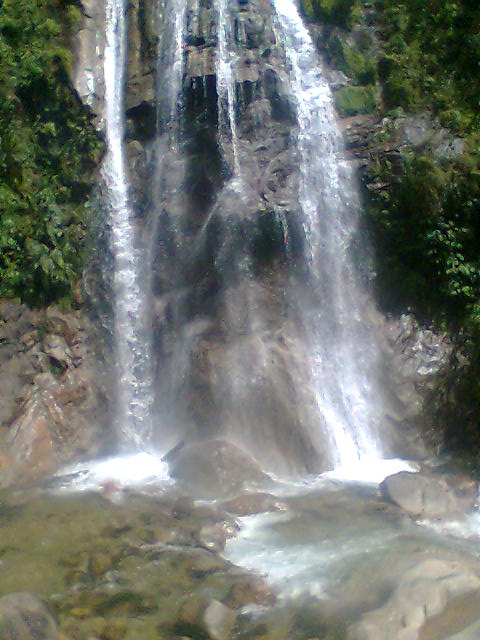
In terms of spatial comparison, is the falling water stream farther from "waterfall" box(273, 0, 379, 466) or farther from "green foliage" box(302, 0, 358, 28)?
"green foliage" box(302, 0, 358, 28)

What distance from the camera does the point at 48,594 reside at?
22.2ft

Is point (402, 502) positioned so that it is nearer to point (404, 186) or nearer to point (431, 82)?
point (404, 186)

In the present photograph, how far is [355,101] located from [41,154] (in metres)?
5.73

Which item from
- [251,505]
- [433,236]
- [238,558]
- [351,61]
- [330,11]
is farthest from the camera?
[330,11]

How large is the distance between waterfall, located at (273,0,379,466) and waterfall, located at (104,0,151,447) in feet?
→ 9.25

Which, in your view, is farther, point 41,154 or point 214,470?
point 41,154

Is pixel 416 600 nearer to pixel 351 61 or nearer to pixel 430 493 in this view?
pixel 430 493

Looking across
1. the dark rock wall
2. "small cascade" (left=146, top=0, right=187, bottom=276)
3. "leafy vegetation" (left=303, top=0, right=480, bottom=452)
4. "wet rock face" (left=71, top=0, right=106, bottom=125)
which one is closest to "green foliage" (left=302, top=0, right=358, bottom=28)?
"leafy vegetation" (left=303, top=0, right=480, bottom=452)

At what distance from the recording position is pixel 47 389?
11406mm

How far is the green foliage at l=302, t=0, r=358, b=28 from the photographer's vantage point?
46.0 ft

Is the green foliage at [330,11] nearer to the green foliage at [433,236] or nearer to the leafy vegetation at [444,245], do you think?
the leafy vegetation at [444,245]

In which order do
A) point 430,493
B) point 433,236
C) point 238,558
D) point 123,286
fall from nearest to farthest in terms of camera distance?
point 238,558, point 430,493, point 433,236, point 123,286

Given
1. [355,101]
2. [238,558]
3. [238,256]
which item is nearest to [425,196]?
[355,101]

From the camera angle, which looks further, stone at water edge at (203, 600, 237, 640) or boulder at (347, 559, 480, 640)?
stone at water edge at (203, 600, 237, 640)
